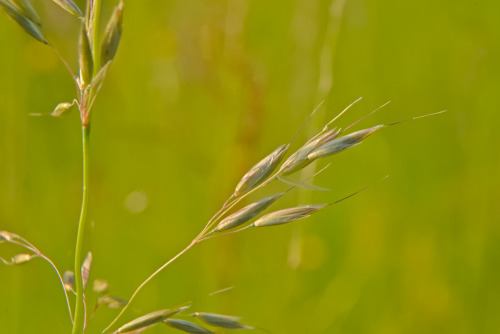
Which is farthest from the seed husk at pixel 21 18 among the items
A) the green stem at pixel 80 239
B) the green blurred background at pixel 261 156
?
the green blurred background at pixel 261 156

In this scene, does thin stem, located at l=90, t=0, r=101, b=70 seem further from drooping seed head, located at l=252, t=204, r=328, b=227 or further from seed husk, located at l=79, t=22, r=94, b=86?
drooping seed head, located at l=252, t=204, r=328, b=227

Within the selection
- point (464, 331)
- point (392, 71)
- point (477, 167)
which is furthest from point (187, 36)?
point (464, 331)

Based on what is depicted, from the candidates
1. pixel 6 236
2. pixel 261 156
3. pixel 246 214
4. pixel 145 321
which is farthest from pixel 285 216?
pixel 261 156

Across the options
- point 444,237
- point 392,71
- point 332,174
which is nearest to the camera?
point 444,237

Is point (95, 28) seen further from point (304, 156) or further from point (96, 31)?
point (304, 156)

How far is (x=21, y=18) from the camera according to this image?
1.86ft

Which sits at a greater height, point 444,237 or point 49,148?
point 49,148

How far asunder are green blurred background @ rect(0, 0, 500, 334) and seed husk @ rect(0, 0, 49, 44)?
57 cm

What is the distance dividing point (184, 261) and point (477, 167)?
0.64m

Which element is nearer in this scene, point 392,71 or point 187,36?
point 187,36

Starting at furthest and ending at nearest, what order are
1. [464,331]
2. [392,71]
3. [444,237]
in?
1. [392,71]
2. [444,237]
3. [464,331]

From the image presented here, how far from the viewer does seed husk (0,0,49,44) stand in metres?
0.56

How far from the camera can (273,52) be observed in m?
1.57

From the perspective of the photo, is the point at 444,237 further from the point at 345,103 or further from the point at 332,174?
the point at 345,103
